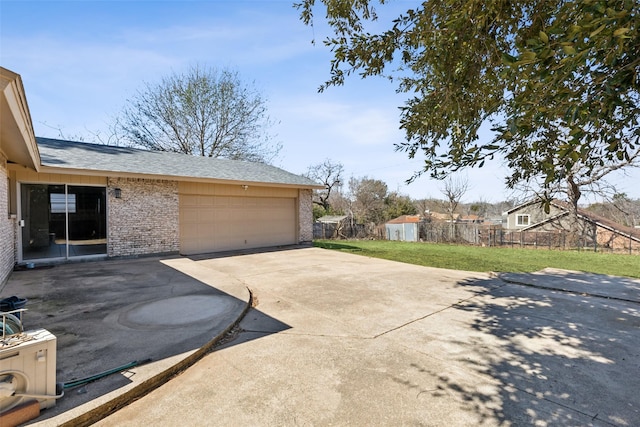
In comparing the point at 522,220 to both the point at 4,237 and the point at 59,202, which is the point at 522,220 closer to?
the point at 59,202

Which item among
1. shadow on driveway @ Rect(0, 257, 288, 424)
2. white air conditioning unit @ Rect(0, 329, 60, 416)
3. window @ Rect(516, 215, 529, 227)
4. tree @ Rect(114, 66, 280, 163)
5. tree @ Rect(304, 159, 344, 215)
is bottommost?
shadow on driveway @ Rect(0, 257, 288, 424)

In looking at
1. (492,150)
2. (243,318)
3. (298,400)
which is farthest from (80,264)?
(492,150)

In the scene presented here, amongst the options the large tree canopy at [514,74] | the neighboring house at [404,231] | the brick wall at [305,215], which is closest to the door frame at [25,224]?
the brick wall at [305,215]

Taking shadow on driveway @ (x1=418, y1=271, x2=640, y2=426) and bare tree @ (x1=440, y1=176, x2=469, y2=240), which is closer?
shadow on driveway @ (x1=418, y1=271, x2=640, y2=426)

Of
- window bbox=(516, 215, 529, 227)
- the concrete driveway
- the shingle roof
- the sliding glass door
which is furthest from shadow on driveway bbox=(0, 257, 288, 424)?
window bbox=(516, 215, 529, 227)

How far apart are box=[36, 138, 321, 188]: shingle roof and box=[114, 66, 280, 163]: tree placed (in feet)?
26.1

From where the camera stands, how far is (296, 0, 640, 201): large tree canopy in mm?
2031

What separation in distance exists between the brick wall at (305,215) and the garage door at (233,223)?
301 millimetres

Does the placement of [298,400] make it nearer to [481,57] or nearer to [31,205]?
[481,57]

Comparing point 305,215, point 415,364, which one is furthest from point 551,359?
point 305,215

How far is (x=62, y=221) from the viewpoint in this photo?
335 inches

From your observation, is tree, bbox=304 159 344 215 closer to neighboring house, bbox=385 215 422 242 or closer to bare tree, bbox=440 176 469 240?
neighboring house, bbox=385 215 422 242

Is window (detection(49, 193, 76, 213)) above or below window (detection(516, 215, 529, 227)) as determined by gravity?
above

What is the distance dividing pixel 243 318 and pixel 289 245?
922 centimetres
